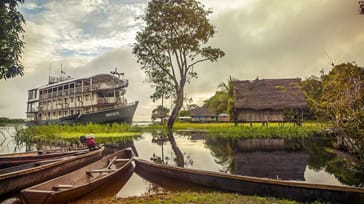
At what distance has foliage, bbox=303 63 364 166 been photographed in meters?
6.41

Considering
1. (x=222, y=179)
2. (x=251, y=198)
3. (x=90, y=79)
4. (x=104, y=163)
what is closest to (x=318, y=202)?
(x=251, y=198)

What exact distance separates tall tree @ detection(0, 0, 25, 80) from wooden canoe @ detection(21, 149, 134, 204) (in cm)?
435

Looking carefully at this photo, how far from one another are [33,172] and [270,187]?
6.26 m

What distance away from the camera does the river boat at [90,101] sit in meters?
31.2

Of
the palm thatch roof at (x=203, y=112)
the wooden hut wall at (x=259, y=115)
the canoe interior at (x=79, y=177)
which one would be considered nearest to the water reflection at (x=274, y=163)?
the canoe interior at (x=79, y=177)

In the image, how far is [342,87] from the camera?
22.3 feet

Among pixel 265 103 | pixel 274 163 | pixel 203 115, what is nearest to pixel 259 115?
pixel 265 103

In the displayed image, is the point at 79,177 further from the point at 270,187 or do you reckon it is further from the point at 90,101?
the point at 90,101

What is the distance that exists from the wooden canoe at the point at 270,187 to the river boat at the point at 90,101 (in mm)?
24362

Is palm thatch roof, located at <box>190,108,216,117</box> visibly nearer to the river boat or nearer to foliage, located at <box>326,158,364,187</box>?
the river boat

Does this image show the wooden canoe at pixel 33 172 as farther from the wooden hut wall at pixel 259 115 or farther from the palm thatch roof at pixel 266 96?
the palm thatch roof at pixel 266 96

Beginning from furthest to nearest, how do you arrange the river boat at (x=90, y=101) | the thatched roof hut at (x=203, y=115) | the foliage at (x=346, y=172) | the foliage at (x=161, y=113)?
the thatched roof hut at (x=203, y=115) → the foliage at (x=161, y=113) → the river boat at (x=90, y=101) → the foliage at (x=346, y=172)

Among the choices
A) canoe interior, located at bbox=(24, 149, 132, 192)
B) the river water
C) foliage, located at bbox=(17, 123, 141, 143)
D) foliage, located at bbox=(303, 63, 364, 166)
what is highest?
foliage, located at bbox=(303, 63, 364, 166)

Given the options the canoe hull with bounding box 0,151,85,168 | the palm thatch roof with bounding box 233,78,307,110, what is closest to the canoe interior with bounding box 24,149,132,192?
the canoe hull with bounding box 0,151,85,168
